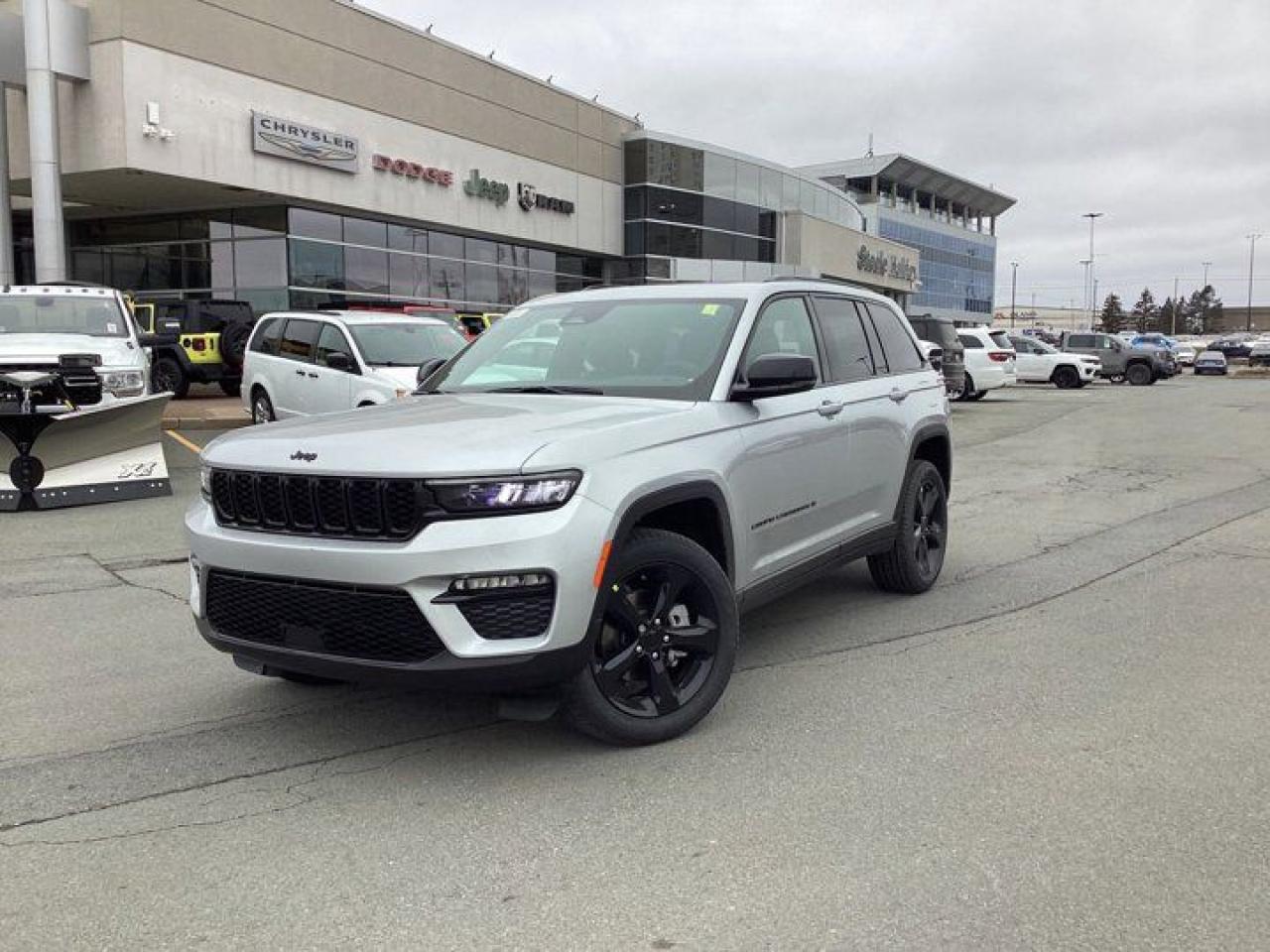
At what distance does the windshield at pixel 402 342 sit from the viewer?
12.9 meters

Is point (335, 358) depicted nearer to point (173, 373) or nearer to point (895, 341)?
point (895, 341)

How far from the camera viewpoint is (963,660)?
520 cm

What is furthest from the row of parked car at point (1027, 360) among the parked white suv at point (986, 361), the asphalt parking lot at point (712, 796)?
the asphalt parking lot at point (712, 796)

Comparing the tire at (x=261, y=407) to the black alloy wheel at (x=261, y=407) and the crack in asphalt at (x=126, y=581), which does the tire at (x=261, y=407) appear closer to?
the black alloy wheel at (x=261, y=407)

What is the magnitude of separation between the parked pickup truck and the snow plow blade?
3165 centimetres

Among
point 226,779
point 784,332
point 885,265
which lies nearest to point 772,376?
point 784,332

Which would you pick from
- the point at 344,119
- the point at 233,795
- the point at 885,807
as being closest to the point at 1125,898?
the point at 885,807

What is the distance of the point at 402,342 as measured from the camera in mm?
13312

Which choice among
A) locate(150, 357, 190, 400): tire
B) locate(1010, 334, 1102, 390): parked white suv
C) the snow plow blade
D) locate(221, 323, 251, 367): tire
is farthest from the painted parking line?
locate(1010, 334, 1102, 390): parked white suv

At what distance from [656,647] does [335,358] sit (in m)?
9.28

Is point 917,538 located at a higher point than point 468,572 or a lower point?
lower

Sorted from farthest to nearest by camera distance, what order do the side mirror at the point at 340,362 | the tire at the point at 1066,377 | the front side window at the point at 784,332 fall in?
the tire at the point at 1066,377 < the side mirror at the point at 340,362 < the front side window at the point at 784,332

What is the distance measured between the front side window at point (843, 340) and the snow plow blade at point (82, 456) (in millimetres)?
7070

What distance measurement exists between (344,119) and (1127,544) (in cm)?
2309
